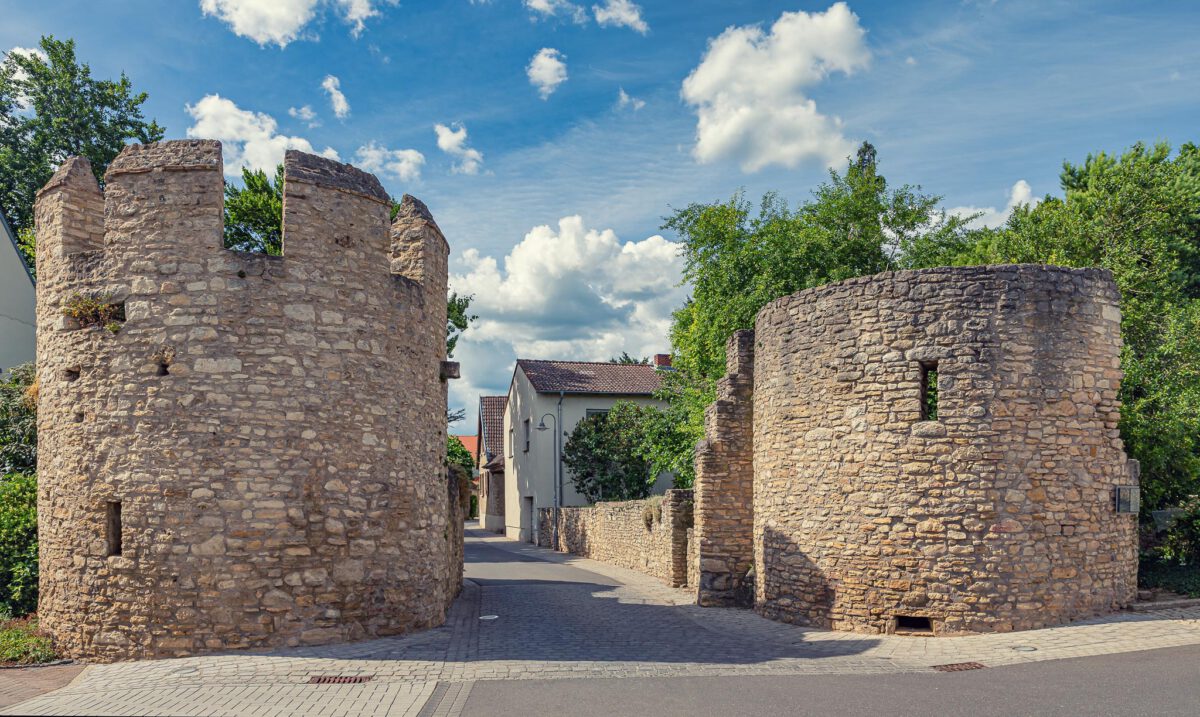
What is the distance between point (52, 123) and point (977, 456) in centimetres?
2353

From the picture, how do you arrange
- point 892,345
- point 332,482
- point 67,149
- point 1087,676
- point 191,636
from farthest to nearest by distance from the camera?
point 67,149 < point 892,345 < point 332,482 < point 191,636 < point 1087,676

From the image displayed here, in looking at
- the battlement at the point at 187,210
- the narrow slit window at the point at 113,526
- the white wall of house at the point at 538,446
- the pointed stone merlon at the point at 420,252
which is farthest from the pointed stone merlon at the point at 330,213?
the white wall of house at the point at 538,446

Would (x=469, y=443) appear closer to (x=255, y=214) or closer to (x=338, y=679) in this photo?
(x=255, y=214)

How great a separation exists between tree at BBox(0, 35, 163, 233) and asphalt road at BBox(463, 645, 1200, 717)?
20827 mm

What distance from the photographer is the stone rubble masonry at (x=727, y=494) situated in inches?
562

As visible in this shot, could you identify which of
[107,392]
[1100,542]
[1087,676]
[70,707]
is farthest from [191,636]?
[1100,542]

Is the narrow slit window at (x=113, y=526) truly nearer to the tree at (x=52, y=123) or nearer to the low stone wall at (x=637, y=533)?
the low stone wall at (x=637, y=533)

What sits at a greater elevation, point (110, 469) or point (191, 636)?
point (110, 469)

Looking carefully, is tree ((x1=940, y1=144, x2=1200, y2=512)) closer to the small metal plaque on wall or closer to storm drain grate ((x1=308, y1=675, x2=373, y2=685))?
the small metal plaque on wall

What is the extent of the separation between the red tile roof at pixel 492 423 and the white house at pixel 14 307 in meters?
26.8

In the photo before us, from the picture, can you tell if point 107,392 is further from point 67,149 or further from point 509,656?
point 67,149

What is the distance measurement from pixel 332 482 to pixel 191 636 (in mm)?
2203

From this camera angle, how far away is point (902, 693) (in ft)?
25.3

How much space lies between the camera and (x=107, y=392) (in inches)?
387
